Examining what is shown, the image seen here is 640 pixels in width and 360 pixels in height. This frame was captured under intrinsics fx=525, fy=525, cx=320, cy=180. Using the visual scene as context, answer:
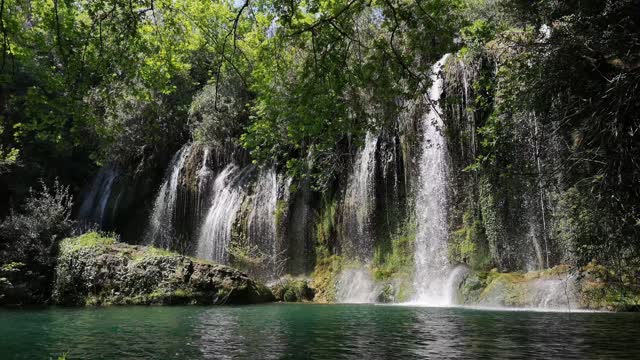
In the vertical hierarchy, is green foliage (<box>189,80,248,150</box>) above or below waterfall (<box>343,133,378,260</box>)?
above

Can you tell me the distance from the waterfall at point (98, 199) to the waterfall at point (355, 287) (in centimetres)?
1368

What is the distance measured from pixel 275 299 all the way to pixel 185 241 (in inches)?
284

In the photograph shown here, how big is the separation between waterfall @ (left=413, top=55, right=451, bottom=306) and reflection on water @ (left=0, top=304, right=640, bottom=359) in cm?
558

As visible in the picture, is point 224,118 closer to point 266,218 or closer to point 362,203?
point 266,218

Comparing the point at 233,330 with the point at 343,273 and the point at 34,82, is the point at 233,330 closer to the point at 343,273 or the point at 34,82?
Answer: the point at 343,273

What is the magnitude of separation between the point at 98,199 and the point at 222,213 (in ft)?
28.5

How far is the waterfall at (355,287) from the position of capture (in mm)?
17406

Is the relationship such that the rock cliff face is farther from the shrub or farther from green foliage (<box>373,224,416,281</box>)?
green foliage (<box>373,224,416,281</box>)

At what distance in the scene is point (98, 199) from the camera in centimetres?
2700

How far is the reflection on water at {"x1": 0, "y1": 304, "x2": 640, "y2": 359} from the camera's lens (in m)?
6.34

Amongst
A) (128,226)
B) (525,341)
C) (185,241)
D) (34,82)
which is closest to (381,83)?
(525,341)

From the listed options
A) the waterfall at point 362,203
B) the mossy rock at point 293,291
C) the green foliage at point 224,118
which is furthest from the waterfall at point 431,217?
the green foliage at point 224,118

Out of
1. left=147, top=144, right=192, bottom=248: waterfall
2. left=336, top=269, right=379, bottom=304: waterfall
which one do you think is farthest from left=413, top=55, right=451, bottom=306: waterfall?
left=147, top=144, right=192, bottom=248: waterfall

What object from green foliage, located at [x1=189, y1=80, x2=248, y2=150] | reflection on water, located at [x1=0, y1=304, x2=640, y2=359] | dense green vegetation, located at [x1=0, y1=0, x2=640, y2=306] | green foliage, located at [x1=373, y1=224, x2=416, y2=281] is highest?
green foliage, located at [x1=189, y1=80, x2=248, y2=150]
